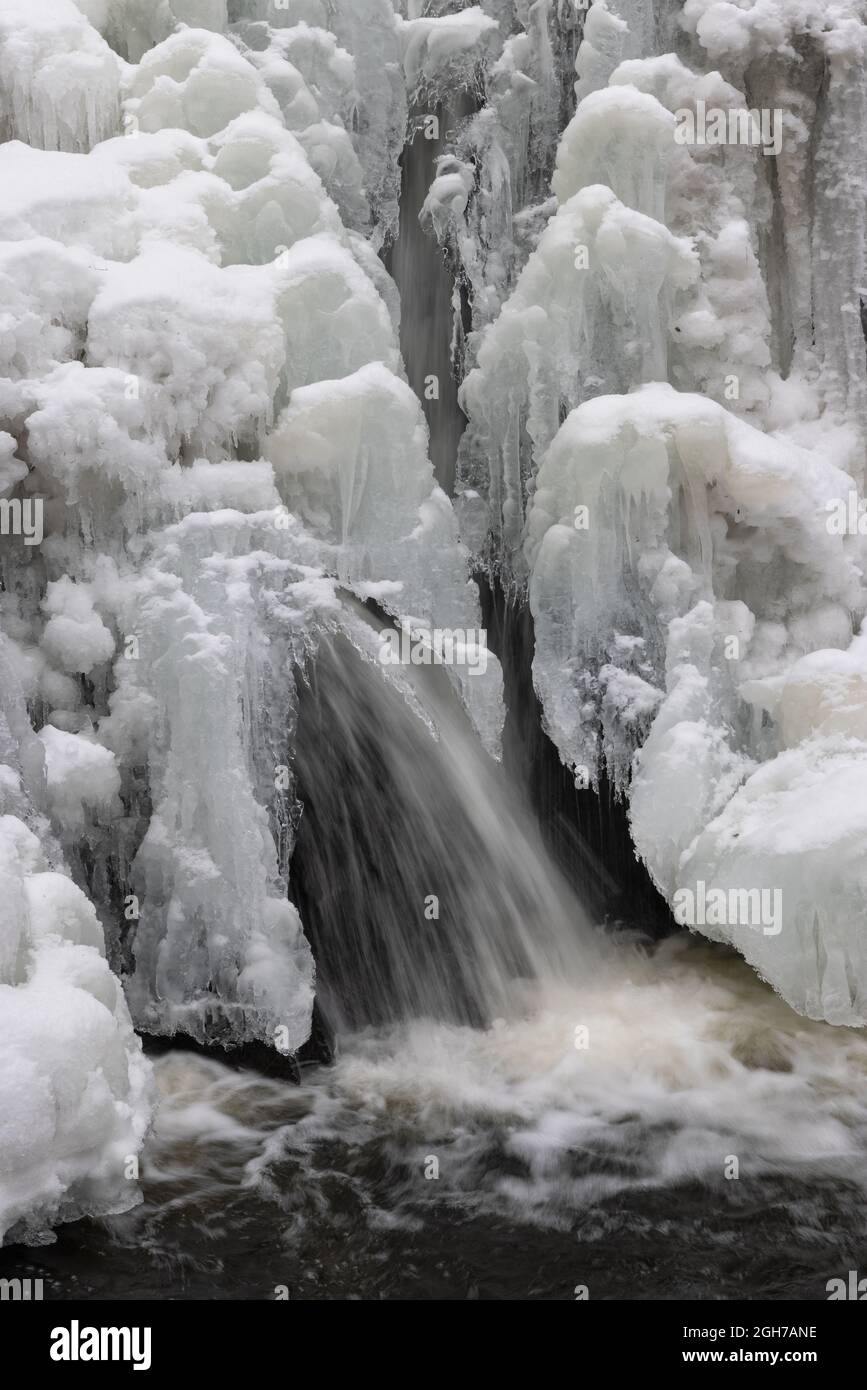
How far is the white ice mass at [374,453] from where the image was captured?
5664mm

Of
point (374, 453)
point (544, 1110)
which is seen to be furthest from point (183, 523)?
point (544, 1110)

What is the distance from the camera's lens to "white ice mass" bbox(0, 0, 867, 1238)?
5.66m

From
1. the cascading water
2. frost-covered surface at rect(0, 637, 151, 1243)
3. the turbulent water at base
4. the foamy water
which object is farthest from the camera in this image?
the cascading water

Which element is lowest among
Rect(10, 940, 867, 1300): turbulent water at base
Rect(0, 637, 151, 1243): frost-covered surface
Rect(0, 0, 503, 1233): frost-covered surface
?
Rect(10, 940, 867, 1300): turbulent water at base

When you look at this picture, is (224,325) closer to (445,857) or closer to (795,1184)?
(445,857)

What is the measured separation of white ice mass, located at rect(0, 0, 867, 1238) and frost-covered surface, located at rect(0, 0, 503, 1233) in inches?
0.7

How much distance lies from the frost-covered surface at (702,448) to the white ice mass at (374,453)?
0.02 meters

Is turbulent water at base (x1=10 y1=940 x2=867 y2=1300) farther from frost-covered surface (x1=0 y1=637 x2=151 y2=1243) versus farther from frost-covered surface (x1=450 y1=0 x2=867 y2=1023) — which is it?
frost-covered surface (x1=450 y1=0 x2=867 y2=1023)

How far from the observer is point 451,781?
22.0ft

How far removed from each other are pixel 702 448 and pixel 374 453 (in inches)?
62.9

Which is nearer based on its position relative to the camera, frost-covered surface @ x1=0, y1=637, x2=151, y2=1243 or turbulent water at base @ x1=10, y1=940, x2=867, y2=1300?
frost-covered surface @ x1=0, y1=637, x2=151, y2=1243

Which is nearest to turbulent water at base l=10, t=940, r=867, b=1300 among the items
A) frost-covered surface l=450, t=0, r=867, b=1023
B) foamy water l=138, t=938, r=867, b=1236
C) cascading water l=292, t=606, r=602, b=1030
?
foamy water l=138, t=938, r=867, b=1236

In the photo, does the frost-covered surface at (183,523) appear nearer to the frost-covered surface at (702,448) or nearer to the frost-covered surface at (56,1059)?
the frost-covered surface at (56,1059)

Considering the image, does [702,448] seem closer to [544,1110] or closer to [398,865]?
[398,865]
